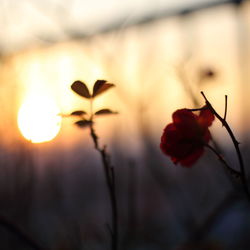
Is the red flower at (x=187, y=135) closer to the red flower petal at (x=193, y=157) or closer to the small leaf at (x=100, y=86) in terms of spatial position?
the red flower petal at (x=193, y=157)

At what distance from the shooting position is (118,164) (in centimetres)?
285

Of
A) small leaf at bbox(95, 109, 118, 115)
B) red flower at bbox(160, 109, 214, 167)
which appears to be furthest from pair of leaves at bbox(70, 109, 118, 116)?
red flower at bbox(160, 109, 214, 167)

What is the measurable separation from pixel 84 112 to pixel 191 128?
239 millimetres

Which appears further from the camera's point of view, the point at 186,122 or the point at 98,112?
the point at 98,112

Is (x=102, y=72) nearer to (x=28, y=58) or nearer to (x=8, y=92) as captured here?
(x=28, y=58)

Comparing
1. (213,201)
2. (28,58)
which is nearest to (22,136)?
(28,58)

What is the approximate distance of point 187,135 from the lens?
0.83m

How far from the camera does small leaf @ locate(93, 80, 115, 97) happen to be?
914mm

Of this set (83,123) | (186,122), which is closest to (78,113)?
(83,123)

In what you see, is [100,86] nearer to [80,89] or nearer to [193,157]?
[80,89]

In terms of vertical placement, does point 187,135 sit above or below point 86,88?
below

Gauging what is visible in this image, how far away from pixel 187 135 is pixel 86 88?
0.26 m

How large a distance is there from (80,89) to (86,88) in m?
0.02

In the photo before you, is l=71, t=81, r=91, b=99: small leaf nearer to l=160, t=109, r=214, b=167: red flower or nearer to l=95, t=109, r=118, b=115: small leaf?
l=95, t=109, r=118, b=115: small leaf
